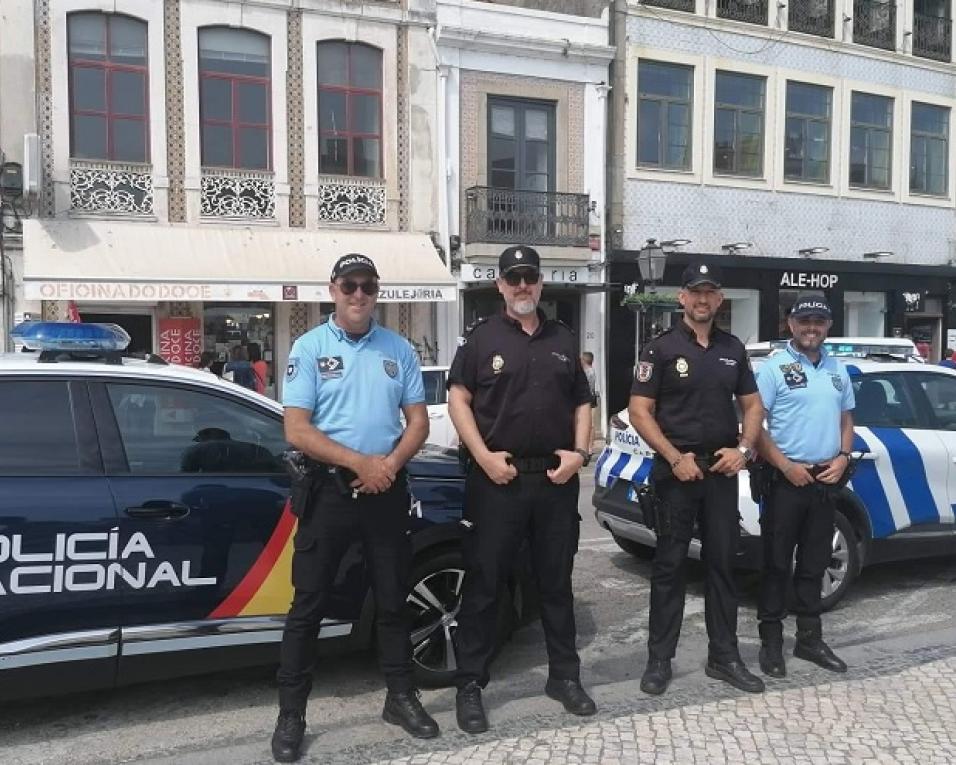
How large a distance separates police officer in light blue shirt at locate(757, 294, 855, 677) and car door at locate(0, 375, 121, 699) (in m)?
3.09

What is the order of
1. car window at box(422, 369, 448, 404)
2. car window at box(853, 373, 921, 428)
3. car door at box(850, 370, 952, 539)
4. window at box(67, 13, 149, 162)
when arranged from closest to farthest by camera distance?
car door at box(850, 370, 952, 539)
car window at box(853, 373, 921, 428)
car window at box(422, 369, 448, 404)
window at box(67, 13, 149, 162)

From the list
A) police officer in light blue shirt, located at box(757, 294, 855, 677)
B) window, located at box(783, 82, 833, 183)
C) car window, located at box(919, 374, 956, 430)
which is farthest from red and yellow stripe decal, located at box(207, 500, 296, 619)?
window, located at box(783, 82, 833, 183)

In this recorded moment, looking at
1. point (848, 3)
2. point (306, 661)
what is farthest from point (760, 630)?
point (848, 3)

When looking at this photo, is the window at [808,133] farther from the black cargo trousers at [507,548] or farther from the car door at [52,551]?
the car door at [52,551]

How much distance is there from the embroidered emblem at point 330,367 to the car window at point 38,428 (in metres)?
1.10

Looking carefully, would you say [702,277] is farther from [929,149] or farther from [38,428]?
[929,149]

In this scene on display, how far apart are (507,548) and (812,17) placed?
1852 cm

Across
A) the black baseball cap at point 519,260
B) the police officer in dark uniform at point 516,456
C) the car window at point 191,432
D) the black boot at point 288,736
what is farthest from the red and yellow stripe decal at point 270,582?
the black baseball cap at point 519,260

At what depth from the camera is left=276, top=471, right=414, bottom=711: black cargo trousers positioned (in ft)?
11.5

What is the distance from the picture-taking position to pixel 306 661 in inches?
140

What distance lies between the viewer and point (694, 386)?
415 centimetres

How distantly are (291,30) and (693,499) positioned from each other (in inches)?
514

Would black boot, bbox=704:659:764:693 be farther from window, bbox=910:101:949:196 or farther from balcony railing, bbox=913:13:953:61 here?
balcony railing, bbox=913:13:953:61

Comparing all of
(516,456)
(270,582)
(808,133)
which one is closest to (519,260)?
(516,456)
